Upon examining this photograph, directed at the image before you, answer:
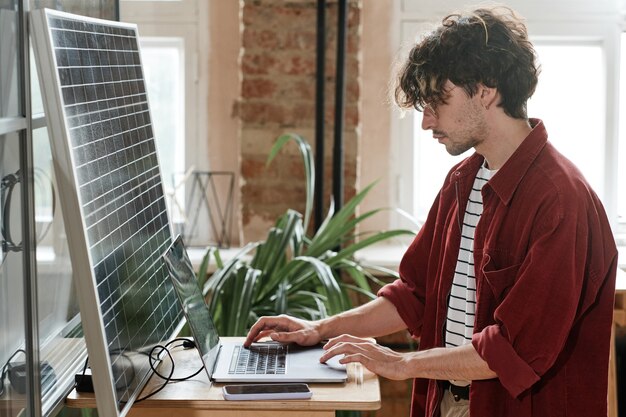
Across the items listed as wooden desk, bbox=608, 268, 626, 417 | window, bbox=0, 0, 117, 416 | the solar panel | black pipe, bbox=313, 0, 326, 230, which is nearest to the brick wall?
black pipe, bbox=313, 0, 326, 230

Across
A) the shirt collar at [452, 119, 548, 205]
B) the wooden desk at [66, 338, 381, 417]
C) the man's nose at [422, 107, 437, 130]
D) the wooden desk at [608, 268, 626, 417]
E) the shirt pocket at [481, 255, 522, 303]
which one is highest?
the man's nose at [422, 107, 437, 130]

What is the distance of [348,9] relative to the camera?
364 cm

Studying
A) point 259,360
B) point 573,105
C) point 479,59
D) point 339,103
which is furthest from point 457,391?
point 573,105

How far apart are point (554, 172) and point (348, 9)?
1.90 meters

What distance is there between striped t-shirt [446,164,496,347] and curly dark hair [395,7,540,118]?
20 centimetres

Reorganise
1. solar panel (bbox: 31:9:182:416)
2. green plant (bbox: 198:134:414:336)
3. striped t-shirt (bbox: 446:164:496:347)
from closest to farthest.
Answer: solar panel (bbox: 31:9:182:416), striped t-shirt (bbox: 446:164:496:347), green plant (bbox: 198:134:414:336)

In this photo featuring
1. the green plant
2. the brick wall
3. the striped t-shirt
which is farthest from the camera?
the brick wall

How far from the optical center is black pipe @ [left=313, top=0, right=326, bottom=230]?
3.56 m

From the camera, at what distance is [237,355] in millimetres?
2152

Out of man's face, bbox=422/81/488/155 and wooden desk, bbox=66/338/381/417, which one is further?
man's face, bbox=422/81/488/155

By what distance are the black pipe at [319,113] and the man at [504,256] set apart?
4.69ft

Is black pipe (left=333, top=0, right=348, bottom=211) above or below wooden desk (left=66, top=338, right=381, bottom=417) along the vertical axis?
above

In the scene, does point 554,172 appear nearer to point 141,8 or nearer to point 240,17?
point 240,17

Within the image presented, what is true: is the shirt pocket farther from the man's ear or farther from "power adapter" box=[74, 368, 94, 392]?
"power adapter" box=[74, 368, 94, 392]
